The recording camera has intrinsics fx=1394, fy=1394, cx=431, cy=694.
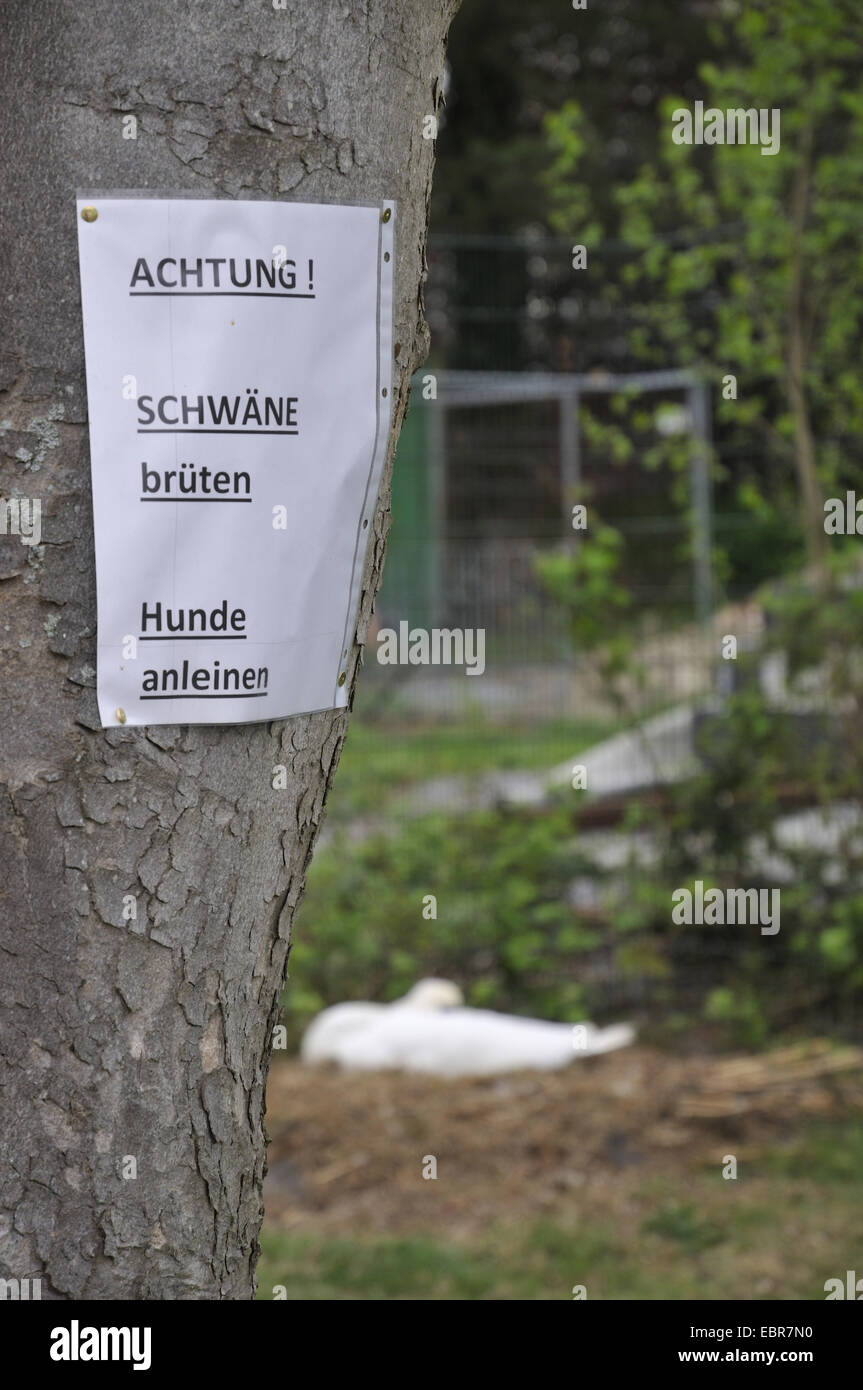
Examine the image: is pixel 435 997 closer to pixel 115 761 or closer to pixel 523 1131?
pixel 523 1131

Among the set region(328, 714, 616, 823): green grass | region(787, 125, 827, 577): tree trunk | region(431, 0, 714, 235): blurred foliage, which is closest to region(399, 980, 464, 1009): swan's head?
region(328, 714, 616, 823): green grass

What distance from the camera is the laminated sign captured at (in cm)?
159

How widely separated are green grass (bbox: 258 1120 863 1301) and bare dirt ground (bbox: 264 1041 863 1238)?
101 mm

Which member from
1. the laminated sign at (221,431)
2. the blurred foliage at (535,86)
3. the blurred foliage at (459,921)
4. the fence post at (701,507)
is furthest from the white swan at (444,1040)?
the blurred foliage at (535,86)

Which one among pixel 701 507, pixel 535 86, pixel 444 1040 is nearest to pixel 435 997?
pixel 444 1040

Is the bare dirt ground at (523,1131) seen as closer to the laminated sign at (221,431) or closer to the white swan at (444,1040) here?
the white swan at (444,1040)

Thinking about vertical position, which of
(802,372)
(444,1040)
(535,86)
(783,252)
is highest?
(535,86)

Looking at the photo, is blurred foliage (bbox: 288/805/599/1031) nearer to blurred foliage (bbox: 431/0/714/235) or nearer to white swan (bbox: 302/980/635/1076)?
white swan (bbox: 302/980/635/1076)

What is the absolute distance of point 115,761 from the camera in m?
1.62

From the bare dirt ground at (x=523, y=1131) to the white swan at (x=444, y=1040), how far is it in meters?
0.08

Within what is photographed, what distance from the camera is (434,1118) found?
207 inches

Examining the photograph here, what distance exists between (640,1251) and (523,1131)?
875 mm

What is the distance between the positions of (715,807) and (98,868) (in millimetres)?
4954

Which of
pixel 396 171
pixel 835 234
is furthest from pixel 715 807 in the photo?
pixel 396 171
